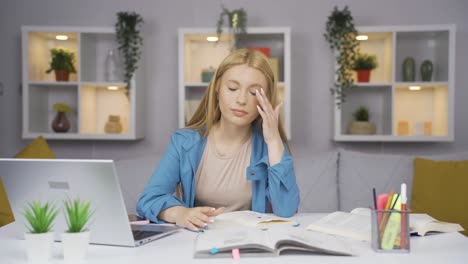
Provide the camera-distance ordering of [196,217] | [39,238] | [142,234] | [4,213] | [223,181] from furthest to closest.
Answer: [4,213], [223,181], [196,217], [142,234], [39,238]

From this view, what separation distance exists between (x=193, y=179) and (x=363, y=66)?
1.93 meters

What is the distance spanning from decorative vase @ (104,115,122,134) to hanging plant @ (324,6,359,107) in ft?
4.71

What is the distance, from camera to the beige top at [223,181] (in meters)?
2.01

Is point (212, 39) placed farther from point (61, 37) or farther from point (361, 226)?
point (361, 226)

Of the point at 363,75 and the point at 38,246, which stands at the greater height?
the point at 363,75

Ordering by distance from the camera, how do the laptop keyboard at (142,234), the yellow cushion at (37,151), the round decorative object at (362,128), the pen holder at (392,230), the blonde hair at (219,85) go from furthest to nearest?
the round decorative object at (362,128) < the yellow cushion at (37,151) < the blonde hair at (219,85) < the laptop keyboard at (142,234) < the pen holder at (392,230)

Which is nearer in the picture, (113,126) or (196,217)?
(196,217)

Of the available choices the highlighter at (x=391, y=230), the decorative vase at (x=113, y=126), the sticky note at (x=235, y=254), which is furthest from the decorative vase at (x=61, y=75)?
the highlighter at (x=391, y=230)

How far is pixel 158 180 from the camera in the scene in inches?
73.9

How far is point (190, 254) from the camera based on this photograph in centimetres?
122

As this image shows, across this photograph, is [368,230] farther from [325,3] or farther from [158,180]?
[325,3]

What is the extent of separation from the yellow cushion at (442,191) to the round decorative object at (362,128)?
65 cm

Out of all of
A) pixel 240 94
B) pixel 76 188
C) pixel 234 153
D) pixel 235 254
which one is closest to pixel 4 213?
pixel 234 153

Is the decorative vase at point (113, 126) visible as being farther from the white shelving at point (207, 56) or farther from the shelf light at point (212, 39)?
the shelf light at point (212, 39)
